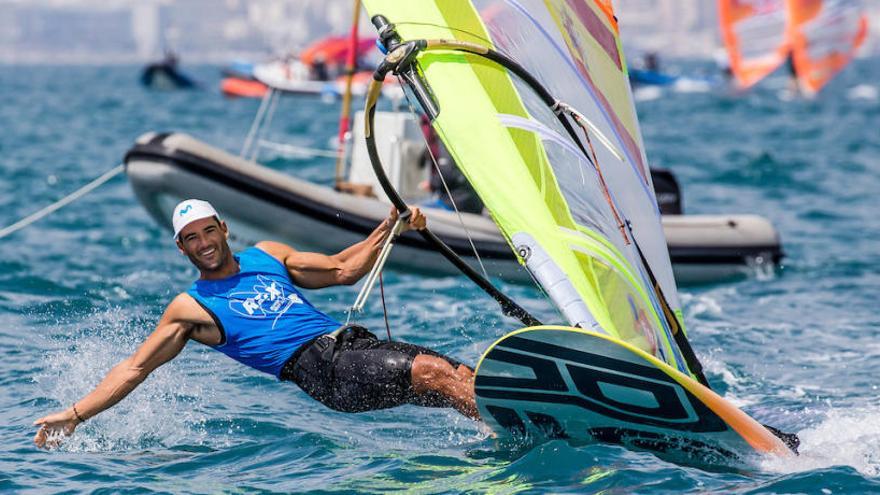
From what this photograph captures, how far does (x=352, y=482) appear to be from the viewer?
4652 mm

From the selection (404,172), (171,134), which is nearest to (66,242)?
(171,134)

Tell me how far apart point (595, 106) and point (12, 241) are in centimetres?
630

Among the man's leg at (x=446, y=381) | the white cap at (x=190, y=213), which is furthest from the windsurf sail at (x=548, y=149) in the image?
the white cap at (x=190, y=213)

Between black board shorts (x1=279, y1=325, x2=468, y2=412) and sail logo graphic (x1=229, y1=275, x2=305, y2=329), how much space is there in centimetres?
18

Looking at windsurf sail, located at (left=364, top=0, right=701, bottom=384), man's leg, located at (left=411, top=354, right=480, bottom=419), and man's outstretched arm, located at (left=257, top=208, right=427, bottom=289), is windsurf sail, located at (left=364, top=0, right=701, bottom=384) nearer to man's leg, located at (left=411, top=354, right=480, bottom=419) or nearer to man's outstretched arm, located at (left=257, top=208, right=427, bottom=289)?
man's leg, located at (left=411, top=354, right=480, bottom=419)

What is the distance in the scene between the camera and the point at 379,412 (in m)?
5.70

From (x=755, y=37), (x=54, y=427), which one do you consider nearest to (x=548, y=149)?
(x=54, y=427)

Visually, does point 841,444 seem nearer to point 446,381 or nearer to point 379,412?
point 446,381

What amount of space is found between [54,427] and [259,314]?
884mm

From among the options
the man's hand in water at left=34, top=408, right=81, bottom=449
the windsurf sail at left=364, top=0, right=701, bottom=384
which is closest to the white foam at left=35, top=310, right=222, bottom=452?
the man's hand in water at left=34, top=408, right=81, bottom=449

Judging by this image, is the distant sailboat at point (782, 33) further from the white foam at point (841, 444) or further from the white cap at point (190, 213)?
the white cap at point (190, 213)

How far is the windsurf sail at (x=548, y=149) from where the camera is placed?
4.71 meters

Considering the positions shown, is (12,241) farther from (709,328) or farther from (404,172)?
(709,328)

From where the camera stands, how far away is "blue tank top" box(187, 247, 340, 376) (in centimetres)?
493
